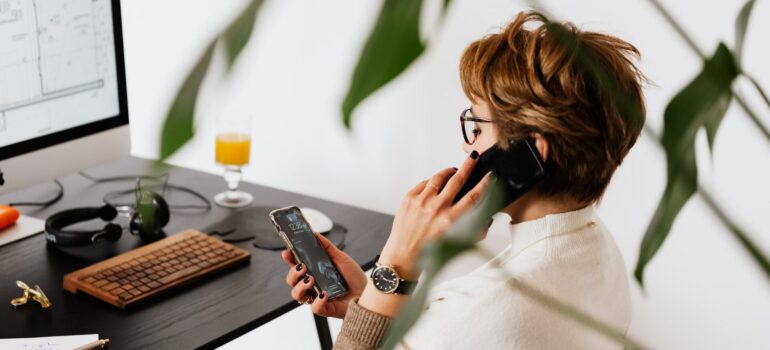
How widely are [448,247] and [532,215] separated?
2.95 feet

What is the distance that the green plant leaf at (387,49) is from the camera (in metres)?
0.28

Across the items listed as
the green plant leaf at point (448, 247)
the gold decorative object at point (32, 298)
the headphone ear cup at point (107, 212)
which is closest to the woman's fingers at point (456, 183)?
the gold decorative object at point (32, 298)

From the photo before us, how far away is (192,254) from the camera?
1.47m

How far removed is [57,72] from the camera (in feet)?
5.02

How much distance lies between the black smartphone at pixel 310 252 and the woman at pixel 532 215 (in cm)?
18

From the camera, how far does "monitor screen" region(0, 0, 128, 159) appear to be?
1450mm

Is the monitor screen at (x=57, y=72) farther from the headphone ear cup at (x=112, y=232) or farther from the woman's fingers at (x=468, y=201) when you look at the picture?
the woman's fingers at (x=468, y=201)

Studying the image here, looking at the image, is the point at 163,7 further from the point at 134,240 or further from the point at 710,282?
the point at 710,282

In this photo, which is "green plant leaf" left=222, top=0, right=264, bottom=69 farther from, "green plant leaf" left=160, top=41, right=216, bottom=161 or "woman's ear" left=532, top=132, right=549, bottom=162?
"woman's ear" left=532, top=132, right=549, bottom=162

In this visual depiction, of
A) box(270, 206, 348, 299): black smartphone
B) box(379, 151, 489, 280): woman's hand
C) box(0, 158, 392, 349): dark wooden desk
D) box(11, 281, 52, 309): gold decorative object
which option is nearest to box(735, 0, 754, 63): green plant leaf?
box(379, 151, 489, 280): woman's hand

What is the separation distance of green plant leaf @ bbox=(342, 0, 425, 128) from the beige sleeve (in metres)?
0.88

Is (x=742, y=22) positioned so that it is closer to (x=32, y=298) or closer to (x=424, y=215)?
(x=424, y=215)

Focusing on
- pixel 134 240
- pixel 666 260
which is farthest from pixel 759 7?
pixel 134 240

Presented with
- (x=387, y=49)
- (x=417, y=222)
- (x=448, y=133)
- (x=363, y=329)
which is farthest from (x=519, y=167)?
(x=448, y=133)
